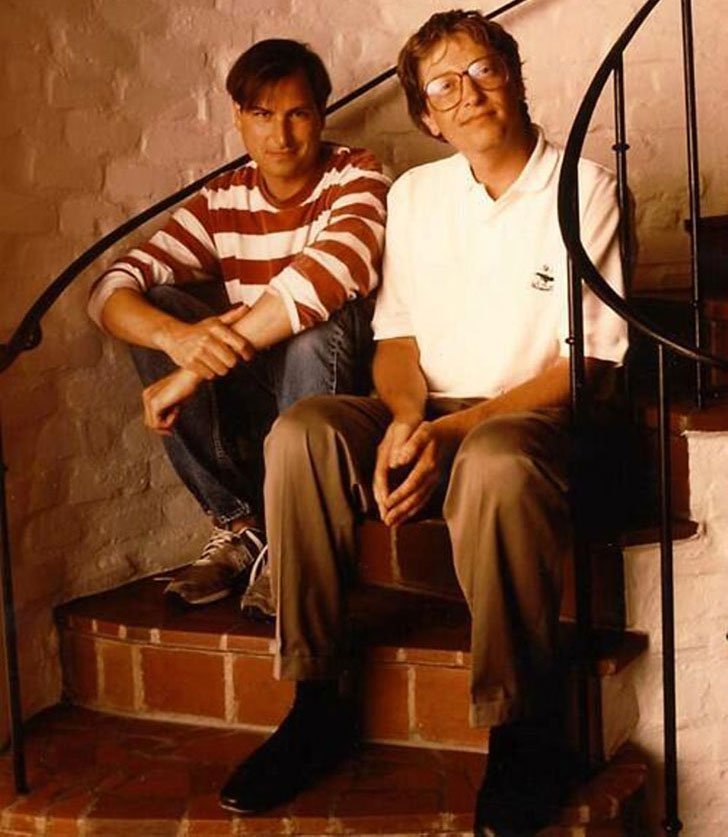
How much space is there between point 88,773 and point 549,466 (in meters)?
1.07

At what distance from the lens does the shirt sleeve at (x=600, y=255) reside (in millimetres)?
2391

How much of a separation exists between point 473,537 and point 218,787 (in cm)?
70

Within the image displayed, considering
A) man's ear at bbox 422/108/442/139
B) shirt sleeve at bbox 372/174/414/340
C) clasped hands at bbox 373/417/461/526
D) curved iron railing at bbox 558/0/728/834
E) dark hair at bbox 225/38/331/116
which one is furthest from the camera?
dark hair at bbox 225/38/331/116

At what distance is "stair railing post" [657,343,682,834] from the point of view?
2.15 metres

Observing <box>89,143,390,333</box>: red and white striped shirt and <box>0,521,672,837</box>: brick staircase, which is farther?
<box>89,143,390,333</box>: red and white striped shirt

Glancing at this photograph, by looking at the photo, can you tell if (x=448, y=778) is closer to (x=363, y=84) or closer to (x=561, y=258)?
(x=561, y=258)

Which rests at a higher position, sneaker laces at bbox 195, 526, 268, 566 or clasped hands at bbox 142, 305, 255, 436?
clasped hands at bbox 142, 305, 255, 436

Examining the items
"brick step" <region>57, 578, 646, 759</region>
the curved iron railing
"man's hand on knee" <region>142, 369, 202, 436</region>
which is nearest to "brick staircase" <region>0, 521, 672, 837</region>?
"brick step" <region>57, 578, 646, 759</region>

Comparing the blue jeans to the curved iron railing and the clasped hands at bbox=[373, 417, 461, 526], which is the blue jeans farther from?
the curved iron railing

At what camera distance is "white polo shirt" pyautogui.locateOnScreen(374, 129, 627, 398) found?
2.41 meters

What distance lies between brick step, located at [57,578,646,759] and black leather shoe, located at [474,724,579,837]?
0.19m

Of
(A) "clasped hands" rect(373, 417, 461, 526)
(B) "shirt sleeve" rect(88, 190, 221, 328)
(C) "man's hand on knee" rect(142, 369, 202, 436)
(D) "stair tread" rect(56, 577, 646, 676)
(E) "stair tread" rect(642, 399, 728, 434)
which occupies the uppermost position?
(B) "shirt sleeve" rect(88, 190, 221, 328)

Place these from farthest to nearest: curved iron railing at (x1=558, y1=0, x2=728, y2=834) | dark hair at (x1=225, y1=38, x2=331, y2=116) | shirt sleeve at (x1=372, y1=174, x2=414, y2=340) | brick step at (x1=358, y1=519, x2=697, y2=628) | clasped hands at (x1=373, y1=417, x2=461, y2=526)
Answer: dark hair at (x1=225, y1=38, x2=331, y2=116) < shirt sleeve at (x1=372, y1=174, x2=414, y2=340) < brick step at (x1=358, y1=519, x2=697, y2=628) < clasped hands at (x1=373, y1=417, x2=461, y2=526) < curved iron railing at (x1=558, y1=0, x2=728, y2=834)

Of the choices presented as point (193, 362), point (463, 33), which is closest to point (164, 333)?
point (193, 362)
